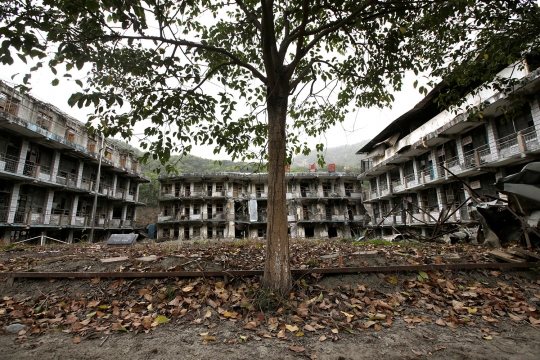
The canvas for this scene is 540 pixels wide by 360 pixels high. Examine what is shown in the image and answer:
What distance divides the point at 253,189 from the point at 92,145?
62.1 feet

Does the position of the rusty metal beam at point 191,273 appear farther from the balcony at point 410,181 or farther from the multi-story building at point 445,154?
the balcony at point 410,181

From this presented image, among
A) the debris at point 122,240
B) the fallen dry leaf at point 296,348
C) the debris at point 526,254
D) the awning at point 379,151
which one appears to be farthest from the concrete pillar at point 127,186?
the debris at point 526,254

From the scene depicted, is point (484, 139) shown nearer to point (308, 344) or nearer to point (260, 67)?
point (260, 67)

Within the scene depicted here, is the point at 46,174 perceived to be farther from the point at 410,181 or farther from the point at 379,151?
the point at 410,181

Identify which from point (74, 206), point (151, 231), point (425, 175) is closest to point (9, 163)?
point (74, 206)

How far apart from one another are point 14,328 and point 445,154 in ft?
81.6

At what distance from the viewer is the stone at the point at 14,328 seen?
10.6ft

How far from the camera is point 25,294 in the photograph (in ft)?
13.7

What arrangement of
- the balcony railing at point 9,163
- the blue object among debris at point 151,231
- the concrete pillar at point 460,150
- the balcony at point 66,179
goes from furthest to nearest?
the blue object among debris at point 151,231, the balcony at point 66,179, the concrete pillar at point 460,150, the balcony railing at point 9,163

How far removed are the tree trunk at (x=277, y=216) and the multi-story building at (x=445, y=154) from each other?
789 cm

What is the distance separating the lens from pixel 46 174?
2025cm

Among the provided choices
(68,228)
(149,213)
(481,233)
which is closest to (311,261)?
(481,233)

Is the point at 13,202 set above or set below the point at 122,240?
above

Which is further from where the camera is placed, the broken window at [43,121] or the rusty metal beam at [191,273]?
the broken window at [43,121]
